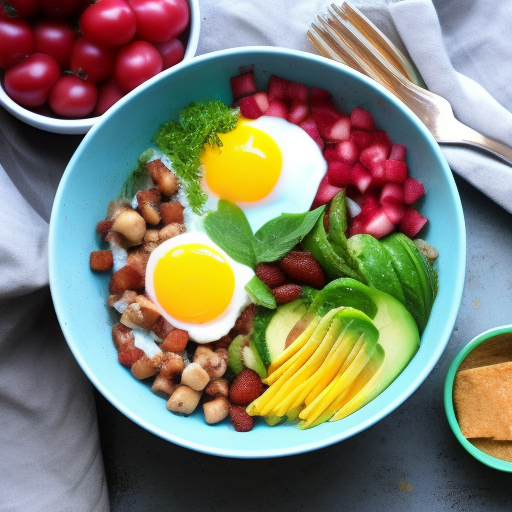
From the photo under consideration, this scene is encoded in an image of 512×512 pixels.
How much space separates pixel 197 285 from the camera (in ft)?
6.67

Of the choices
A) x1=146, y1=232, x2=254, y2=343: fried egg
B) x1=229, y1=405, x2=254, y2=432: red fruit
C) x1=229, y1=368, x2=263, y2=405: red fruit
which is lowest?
x1=229, y1=405, x2=254, y2=432: red fruit

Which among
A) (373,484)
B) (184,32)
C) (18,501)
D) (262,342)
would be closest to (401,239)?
(262,342)

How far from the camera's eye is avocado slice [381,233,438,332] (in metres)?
1.92

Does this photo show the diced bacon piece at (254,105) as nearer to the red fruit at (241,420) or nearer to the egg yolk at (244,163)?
the egg yolk at (244,163)

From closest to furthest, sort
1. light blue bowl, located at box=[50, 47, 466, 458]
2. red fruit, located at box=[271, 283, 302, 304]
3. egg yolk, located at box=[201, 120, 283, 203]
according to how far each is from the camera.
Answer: light blue bowl, located at box=[50, 47, 466, 458] < red fruit, located at box=[271, 283, 302, 304] < egg yolk, located at box=[201, 120, 283, 203]

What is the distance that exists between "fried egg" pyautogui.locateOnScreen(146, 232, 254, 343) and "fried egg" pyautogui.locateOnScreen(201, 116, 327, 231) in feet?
0.64

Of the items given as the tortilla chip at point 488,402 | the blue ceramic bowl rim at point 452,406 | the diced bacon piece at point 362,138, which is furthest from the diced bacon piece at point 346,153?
the tortilla chip at point 488,402

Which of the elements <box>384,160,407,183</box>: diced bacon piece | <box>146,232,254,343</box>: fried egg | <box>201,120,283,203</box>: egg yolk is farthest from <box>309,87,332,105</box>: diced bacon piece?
<box>146,232,254,343</box>: fried egg

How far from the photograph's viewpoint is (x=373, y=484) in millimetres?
2256

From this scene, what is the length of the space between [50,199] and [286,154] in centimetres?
102

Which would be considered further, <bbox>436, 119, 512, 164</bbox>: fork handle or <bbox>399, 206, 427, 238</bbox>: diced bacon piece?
<bbox>436, 119, 512, 164</bbox>: fork handle

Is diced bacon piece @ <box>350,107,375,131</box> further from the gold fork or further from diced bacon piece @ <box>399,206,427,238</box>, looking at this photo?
diced bacon piece @ <box>399,206,427,238</box>

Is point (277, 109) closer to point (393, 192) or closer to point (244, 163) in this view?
point (244, 163)

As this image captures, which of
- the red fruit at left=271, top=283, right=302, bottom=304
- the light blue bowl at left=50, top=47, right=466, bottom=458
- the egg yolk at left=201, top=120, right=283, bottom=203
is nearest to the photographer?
the light blue bowl at left=50, top=47, right=466, bottom=458
